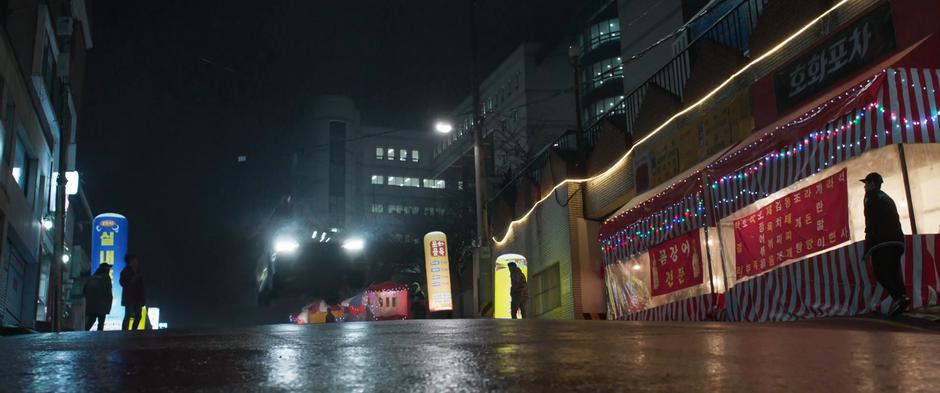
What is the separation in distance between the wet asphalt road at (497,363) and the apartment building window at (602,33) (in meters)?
51.3

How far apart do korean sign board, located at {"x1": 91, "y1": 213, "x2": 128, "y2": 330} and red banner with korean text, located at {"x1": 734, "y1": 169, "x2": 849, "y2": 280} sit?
87.1 feet

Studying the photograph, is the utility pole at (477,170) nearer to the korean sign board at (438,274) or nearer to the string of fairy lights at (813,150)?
the korean sign board at (438,274)

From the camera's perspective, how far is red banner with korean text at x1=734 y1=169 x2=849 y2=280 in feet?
36.8

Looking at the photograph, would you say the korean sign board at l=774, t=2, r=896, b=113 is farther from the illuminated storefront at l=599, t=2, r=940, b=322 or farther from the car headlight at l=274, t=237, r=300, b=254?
the car headlight at l=274, t=237, r=300, b=254

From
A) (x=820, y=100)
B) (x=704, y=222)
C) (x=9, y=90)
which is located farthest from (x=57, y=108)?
(x=820, y=100)

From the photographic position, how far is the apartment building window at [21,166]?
22.5 meters

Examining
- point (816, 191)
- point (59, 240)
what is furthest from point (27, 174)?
point (816, 191)

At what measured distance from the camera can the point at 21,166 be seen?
2375 centimetres

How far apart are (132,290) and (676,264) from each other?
1157 cm

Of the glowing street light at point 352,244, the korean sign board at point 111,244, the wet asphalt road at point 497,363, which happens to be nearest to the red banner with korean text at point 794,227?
the wet asphalt road at point 497,363

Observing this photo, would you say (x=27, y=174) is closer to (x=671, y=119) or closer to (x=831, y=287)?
(x=671, y=119)

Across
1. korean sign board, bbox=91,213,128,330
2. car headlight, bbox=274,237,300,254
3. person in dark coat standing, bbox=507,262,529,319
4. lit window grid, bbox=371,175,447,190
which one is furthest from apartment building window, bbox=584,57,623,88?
person in dark coat standing, bbox=507,262,529,319

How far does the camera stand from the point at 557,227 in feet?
74.9

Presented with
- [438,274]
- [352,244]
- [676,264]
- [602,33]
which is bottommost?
[676,264]
